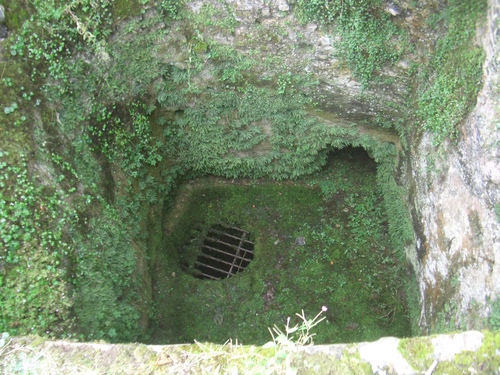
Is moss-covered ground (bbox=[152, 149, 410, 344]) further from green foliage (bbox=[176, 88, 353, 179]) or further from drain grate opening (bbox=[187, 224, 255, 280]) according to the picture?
green foliage (bbox=[176, 88, 353, 179])

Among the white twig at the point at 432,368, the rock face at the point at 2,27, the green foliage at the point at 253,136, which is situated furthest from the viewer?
the green foliage at the point at 253,136

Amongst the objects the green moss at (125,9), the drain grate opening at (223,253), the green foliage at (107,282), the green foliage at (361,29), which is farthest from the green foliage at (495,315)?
the green moss at (125,9)

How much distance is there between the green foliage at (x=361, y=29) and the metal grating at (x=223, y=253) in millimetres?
3317

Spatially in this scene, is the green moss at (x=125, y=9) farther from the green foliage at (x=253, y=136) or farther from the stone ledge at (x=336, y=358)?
the stone ledge at (x=336, y=358)

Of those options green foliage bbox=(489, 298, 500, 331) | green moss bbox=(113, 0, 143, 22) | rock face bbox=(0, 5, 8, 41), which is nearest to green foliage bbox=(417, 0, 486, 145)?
green foliage bbox=(489, 298, 500, 331)

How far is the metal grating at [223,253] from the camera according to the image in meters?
6.60

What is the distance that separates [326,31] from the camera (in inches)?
197

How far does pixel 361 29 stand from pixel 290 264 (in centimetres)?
360

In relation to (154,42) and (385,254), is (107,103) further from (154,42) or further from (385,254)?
(385,254)

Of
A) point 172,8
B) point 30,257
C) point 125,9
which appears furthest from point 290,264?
point 125,9

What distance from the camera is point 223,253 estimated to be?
677cm

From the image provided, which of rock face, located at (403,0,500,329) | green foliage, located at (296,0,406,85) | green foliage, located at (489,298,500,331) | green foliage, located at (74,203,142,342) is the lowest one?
green foliage, located at (74,203,142,342)

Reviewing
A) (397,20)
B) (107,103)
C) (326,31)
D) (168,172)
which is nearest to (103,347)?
(107,103)

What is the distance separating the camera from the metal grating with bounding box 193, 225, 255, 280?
21.7ft
